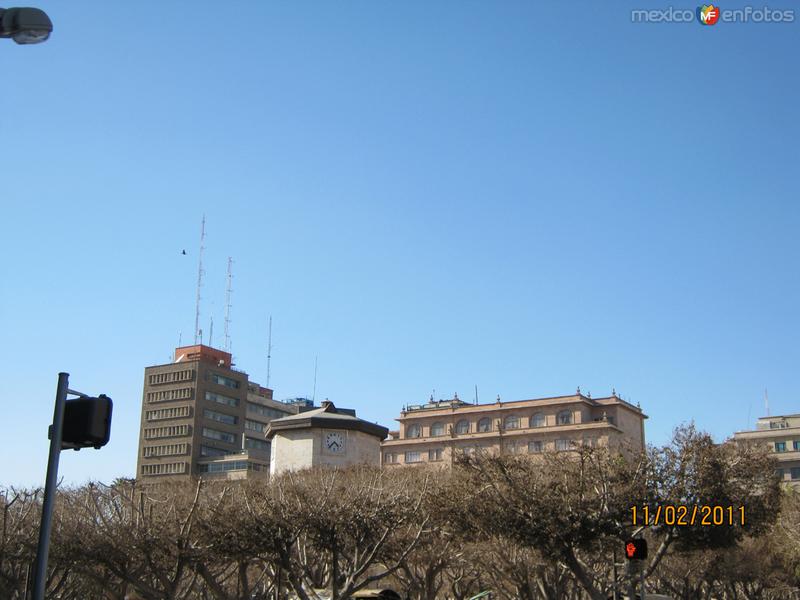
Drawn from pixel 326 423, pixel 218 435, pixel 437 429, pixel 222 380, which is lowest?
pixel 326 423

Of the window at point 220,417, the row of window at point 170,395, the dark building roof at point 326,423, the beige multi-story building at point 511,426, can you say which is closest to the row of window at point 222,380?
the row of window at point 170,395

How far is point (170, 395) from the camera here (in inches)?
5221

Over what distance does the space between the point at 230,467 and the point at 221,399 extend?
44.0 feet

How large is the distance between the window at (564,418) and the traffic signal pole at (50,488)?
98778 millimetres

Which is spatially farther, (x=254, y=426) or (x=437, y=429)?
(x=254, y=426)

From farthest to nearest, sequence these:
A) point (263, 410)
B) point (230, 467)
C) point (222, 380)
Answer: point (263, 410) → point (222, 380) → point (230, 467)

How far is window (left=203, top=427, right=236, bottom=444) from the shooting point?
13200cm

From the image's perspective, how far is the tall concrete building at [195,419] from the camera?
128 meters

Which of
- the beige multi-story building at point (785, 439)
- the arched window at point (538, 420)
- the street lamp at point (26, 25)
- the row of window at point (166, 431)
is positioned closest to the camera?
the street lamp at point (26, 25)

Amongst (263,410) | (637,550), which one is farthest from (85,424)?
(263,410)

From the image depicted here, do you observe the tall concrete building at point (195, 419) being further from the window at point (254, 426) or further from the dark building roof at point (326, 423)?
the dark building roof at point (326, 423)

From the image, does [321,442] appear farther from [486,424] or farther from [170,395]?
[170,395]

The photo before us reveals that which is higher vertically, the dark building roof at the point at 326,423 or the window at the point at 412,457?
the window at the point at 412,457

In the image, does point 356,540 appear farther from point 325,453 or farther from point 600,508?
point 325,453
